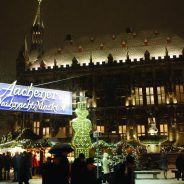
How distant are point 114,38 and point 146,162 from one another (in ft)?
89.9

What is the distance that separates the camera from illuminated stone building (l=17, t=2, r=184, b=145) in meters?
38.5

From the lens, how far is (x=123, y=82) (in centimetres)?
4094

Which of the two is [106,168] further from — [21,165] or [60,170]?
[60,170]

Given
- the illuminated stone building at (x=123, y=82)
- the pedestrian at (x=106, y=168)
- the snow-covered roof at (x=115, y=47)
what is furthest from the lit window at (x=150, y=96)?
the pedestrian at (x=106, y=168)

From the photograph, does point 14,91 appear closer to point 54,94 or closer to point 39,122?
point 54,94

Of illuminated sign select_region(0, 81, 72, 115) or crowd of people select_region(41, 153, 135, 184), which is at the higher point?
illuminated sign select_region(0, 81, 72, 115)

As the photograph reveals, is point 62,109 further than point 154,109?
No

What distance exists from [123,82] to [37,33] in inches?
1010

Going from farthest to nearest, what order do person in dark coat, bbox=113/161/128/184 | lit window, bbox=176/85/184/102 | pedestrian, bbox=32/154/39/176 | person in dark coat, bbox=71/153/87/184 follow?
1. lit window, bbox=176/85/184/102
2. pedestrian, bbox=32/154/39/176
3. person in dark coat, bbox=113/161/128/184
4. person in dark coat, bbox=71/153/87/184

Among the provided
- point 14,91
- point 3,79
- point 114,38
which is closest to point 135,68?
point 114,38

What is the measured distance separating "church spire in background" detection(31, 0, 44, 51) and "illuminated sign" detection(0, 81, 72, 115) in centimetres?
3933

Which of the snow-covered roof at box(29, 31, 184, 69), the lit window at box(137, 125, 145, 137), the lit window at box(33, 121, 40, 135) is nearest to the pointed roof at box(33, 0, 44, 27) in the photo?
the snow-covered roof at box(29, 31, 184, 69)

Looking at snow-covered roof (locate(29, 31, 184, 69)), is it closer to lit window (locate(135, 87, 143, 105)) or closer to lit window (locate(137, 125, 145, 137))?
lit window (locate(135, 87, 143, 105))

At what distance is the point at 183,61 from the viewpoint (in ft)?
129
